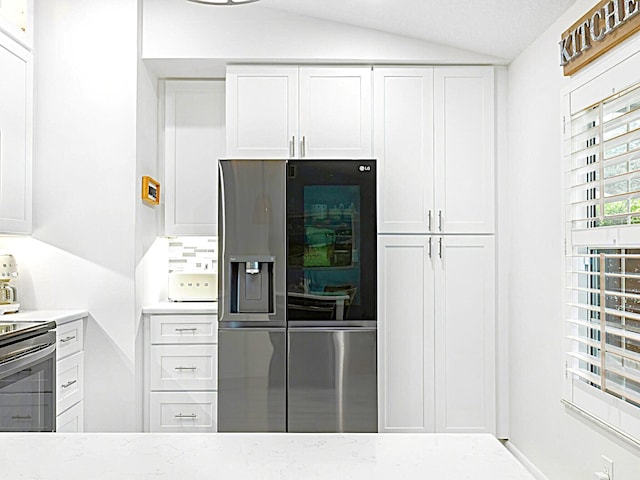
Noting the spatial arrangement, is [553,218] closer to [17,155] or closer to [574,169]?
[574,169]

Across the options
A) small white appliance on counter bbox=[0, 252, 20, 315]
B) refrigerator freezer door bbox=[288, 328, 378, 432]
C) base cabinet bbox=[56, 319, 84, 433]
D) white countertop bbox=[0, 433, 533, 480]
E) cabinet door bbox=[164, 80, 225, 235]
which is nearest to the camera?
white countertop bbox=[0, 433, 533, 480]

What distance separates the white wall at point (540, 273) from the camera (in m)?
2.92

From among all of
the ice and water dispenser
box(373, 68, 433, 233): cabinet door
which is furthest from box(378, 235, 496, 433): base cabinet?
the ice and water dispenser

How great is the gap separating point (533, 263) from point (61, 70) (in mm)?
2731

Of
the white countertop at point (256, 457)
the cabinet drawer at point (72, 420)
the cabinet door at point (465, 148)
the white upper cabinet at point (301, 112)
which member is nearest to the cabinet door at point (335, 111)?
the white upper cabinet at point (301, 112)

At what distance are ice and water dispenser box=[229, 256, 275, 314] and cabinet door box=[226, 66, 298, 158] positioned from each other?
676mm

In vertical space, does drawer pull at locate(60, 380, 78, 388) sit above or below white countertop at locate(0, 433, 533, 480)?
below

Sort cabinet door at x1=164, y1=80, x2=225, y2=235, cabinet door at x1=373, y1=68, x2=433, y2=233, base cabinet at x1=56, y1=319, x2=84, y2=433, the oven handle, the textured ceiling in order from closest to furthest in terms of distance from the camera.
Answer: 1. the oven handle
2. the textured ceiling
3. base cabinet at x1=56, y1=319, x2=84, y2=433
4. cabinet door at x1=373, y1=68, x2=433, y2=233
5. cabinet door at x1=164, y1=80, x2=225, y2=235

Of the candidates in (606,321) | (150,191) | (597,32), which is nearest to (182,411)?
(150,191)

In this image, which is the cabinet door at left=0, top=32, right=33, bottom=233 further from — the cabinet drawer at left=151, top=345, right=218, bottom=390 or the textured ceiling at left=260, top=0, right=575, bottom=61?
the textured ceiling at left=260, top=0, right=575, bottom=61

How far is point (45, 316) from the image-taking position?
3.28m

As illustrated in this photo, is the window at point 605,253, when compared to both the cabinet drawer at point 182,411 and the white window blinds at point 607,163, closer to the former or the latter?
the white window blinds at point 607,163

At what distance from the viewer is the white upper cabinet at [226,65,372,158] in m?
3.85

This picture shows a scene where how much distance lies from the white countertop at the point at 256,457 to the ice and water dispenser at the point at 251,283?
2409 millimetres
